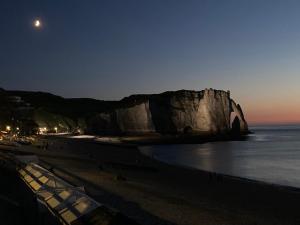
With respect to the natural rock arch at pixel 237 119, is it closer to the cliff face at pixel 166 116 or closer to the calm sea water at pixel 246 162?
the cliff face at pixel 166 116

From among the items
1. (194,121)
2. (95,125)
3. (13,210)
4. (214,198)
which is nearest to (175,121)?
(194,121)

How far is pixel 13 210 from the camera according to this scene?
35.8 ft

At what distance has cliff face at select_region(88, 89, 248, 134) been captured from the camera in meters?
151

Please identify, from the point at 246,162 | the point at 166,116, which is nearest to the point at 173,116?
the point at 166,116

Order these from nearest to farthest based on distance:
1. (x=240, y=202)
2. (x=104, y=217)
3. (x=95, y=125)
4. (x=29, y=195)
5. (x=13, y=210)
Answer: (x=104, y=217) < (x=13, y=210) < (x=29, y=195) < (x=240, y=202) < (x=95, y=125)

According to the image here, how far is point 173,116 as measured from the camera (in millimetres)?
155250

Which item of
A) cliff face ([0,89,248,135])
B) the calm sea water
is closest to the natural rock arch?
cliff face ([0,89,248,135])

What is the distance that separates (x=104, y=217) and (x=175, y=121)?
148 meters

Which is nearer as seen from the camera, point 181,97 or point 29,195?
point 29,195

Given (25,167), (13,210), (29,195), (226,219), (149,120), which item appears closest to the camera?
(13,210)

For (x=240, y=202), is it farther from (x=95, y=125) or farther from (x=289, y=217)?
(x=95, y=125)

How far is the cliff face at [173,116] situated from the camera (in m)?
151

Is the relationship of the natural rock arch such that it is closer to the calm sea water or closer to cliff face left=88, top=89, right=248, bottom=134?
cliff face left=88, top=89, right=248, bottom=134

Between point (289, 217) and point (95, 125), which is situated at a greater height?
point (95, 125)
